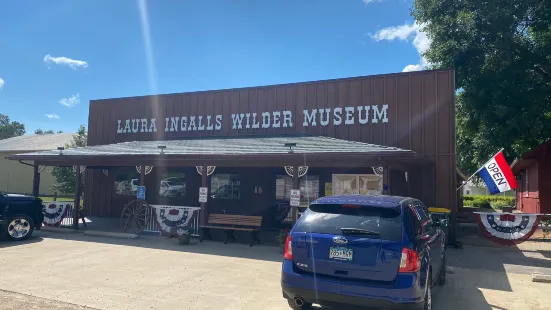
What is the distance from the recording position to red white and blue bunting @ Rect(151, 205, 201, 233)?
1254 cm

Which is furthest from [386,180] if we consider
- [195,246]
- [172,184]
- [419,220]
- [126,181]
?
[126,181]

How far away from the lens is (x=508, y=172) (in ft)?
36.9

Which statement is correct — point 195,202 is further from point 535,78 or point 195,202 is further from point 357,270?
point 535,78

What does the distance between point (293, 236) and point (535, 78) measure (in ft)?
59.6

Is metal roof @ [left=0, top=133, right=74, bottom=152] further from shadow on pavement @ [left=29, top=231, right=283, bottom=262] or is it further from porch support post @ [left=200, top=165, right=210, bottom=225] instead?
porch support post @ [left=200, top=165, right=210, bottom=225]

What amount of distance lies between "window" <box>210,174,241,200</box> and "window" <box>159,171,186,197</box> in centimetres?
147

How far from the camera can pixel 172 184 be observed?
1784 centimetres

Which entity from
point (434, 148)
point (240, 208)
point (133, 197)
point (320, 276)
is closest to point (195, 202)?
point (240, 208)

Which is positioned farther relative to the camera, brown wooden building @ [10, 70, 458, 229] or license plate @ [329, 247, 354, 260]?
brown wooden building @ [10, 70, 458, 229]

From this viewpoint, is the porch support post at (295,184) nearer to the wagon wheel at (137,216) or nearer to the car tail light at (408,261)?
the wagon wheel at (137,216)

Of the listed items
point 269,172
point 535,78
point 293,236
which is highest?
point 535,78

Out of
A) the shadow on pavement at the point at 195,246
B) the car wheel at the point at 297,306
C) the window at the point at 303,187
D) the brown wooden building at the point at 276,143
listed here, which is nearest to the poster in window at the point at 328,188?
the brown wooden building at the point at 276,143

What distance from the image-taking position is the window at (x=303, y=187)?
50.2ft

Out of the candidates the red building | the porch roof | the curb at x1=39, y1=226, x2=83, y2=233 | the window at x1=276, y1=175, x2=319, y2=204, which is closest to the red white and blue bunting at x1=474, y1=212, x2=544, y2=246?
the porch roof
